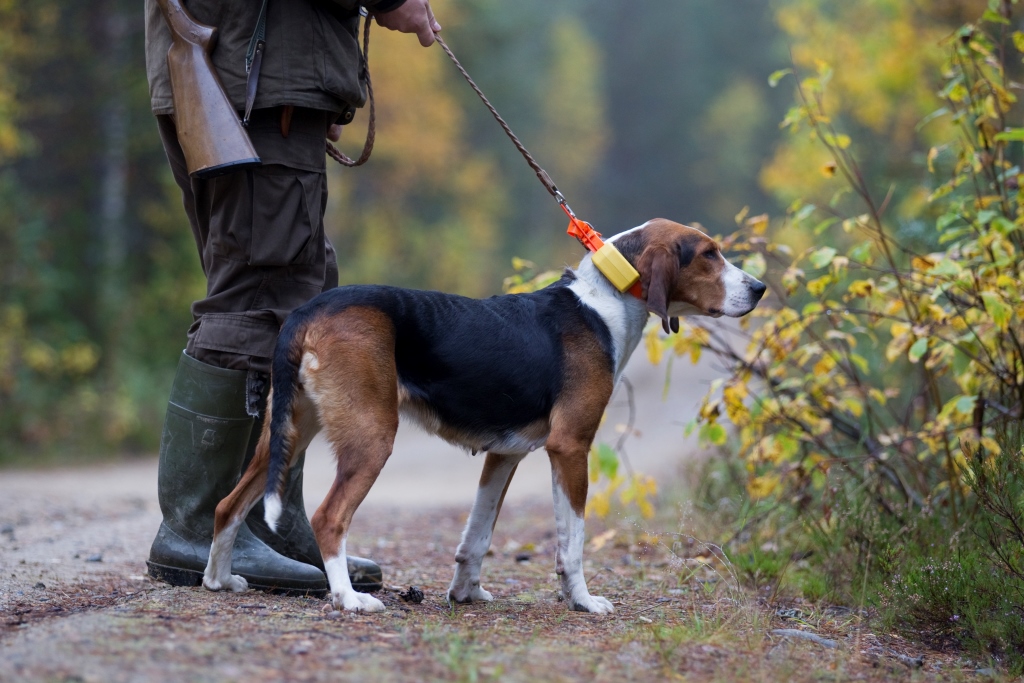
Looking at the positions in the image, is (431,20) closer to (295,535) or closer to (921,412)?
(295,535)

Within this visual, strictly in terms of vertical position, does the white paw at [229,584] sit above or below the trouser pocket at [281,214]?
below

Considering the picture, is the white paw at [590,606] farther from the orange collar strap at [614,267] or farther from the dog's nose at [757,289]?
the dog's nose at [757,289]

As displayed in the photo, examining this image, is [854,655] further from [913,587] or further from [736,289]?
[736,289]

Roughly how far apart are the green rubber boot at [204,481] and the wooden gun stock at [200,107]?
0.85m

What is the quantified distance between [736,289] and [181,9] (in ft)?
8.80

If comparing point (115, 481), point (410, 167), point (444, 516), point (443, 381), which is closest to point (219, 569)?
point (443, 381)

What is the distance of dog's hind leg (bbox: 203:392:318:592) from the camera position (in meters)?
3.66

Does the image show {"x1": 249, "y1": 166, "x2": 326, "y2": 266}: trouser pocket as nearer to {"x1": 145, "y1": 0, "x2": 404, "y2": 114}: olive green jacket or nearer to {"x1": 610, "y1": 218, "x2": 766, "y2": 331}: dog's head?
{"x1": 145, "y1": 0, "x2": 404, "y2": 114}: olive green jacket

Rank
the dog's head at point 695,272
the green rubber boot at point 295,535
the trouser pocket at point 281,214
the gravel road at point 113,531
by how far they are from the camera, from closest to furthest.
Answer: the gravel road at point 113,531 → the trouser pocket at point 281,214 → the green rubber boot at point 295,535 → the dog's head at point 695,272

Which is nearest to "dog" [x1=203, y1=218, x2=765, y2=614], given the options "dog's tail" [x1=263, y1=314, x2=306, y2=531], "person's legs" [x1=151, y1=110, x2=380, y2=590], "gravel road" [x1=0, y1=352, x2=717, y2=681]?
"dog's tail" [x1=263, y1=314, x2=306, y2=531]

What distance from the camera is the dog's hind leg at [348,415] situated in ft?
11.4

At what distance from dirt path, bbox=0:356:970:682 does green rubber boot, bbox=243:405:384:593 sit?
166mm

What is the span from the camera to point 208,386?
3877 millimetres

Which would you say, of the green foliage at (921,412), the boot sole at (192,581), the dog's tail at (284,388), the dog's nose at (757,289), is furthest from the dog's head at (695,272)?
the boot sole at (192,581)
